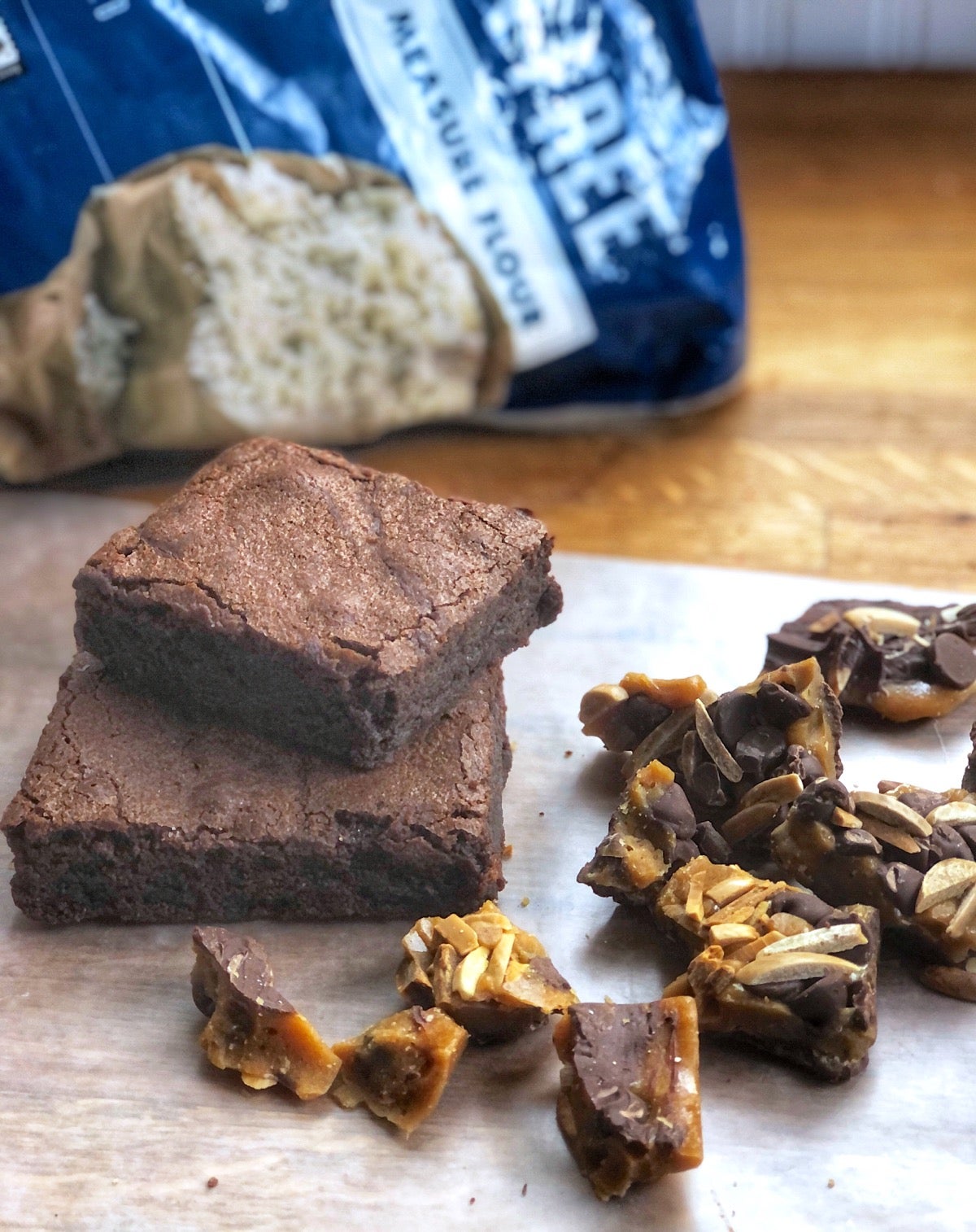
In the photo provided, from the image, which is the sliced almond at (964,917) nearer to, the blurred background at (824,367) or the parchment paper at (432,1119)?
the parchment paper at (432,1119)

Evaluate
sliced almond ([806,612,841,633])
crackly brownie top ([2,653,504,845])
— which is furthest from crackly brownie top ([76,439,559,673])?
sliced almond ([806,612,841,633])

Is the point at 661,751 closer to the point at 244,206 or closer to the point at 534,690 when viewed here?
the point at 534,690

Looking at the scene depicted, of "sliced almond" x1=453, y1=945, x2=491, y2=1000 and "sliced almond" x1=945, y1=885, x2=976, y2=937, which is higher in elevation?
"sliced almond" x1=453, y1=945, x2=491, y2=1000

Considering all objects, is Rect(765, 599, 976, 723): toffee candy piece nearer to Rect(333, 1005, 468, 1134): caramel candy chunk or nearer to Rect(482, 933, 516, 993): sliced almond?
Rect(482, 933, 516, 993): sliced almond

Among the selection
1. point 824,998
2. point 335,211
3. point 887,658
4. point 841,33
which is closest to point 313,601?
point 824,998

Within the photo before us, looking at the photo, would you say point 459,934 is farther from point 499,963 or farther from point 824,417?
point 824,417

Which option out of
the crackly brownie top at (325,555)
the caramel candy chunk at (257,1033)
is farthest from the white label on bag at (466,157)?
the caramel candy chunk at (257,1033)
